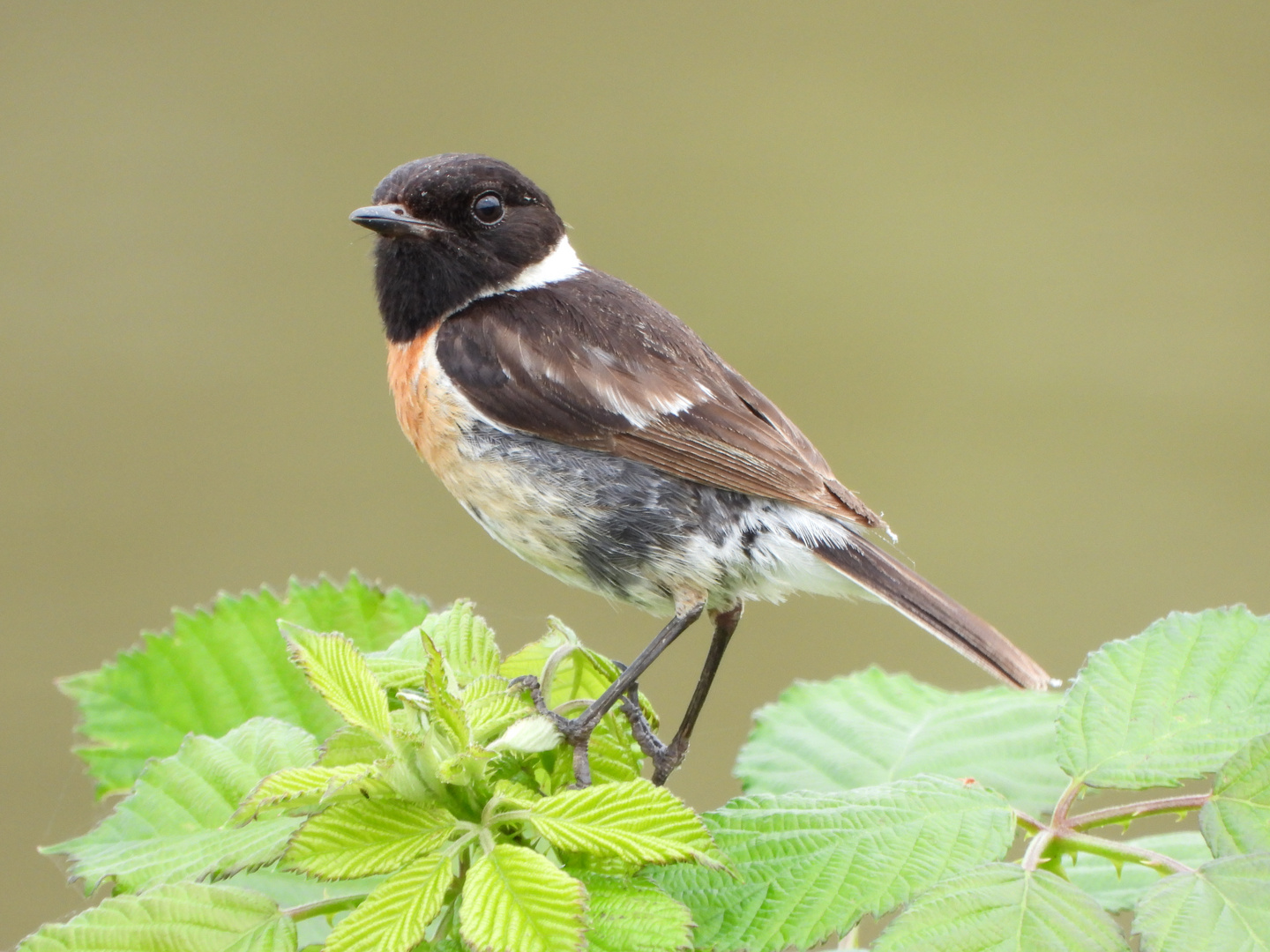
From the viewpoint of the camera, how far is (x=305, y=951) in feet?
3.13

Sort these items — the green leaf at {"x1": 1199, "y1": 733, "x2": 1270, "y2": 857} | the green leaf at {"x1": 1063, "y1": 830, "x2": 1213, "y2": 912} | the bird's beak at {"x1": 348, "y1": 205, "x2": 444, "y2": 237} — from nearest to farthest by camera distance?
the green leaf at {"x1": 1199, "y1": 733, "x2": 1270, "y2": 857} → the green leaf at {"x1": 1063, "y1": 830, "x2": 1213, "y2": 912} → the bird's beak at {"x1": 348, "y1": 205, "x2": 444, "y2": 237}

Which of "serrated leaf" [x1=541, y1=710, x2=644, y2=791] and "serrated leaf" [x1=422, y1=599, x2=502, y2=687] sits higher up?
"serrated leaf" [x1=422, y1=599, x2=502, y2=687]

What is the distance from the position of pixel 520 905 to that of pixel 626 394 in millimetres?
1064

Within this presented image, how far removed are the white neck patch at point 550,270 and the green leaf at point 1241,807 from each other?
4.52ft

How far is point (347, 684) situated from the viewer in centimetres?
97

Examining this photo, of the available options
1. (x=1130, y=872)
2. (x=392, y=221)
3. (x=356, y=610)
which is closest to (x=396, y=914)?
(x=356, y=610)

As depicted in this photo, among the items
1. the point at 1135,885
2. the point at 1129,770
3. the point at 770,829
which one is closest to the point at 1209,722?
the point at 1129,770

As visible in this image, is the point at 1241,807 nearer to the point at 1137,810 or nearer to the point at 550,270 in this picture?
the point at 1137,810

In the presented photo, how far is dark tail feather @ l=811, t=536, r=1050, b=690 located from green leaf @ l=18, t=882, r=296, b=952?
104 cm

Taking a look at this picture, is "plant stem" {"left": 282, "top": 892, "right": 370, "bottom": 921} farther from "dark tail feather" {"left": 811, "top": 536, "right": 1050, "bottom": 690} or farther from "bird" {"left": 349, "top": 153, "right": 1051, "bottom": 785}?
"dark tail feather" {"left": 811, "top": 536, "right": 1050, "bottom": 690}

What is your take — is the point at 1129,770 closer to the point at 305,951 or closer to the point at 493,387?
the point at 305,951

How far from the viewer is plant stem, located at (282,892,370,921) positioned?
965 mm

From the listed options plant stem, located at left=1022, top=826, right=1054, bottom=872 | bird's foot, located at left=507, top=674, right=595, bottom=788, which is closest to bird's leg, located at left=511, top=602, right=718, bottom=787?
bird's foot, located at left=507, top=674, right=595, bottom=788

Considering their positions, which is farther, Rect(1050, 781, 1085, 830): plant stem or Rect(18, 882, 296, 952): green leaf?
Rect(1050, 781, 1085, 830): plant stem
